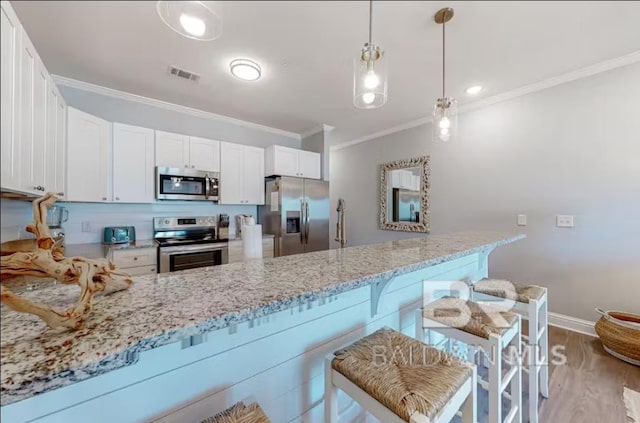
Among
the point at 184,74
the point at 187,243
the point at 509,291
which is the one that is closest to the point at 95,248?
the point at 187,243

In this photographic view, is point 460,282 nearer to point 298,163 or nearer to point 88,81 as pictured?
point 298,163

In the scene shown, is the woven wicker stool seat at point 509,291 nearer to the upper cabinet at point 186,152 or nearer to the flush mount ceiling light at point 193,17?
the flush mount ceiling light at point 193,17

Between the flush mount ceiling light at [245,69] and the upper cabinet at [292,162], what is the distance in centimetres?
130

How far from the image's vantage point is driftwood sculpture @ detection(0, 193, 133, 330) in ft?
1.34

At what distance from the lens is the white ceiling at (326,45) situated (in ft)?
5.11

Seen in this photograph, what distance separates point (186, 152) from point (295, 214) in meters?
1.58

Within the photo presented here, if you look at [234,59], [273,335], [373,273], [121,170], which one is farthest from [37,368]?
[121,170]

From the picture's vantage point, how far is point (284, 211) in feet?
11.5

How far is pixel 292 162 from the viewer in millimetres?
3824

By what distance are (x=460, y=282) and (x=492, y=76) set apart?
6.76ft

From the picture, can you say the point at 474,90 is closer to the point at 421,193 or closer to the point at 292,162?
the point at 421,193

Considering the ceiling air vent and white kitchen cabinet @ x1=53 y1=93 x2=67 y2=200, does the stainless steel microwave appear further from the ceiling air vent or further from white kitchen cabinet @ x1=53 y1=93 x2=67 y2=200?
the ceiling air vent

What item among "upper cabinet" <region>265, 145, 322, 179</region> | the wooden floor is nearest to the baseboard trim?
the wooden floor

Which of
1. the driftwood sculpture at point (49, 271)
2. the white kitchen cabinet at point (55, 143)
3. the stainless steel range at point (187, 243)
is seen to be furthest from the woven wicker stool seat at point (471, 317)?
the white kitchen cabinet at point (55, 143)
